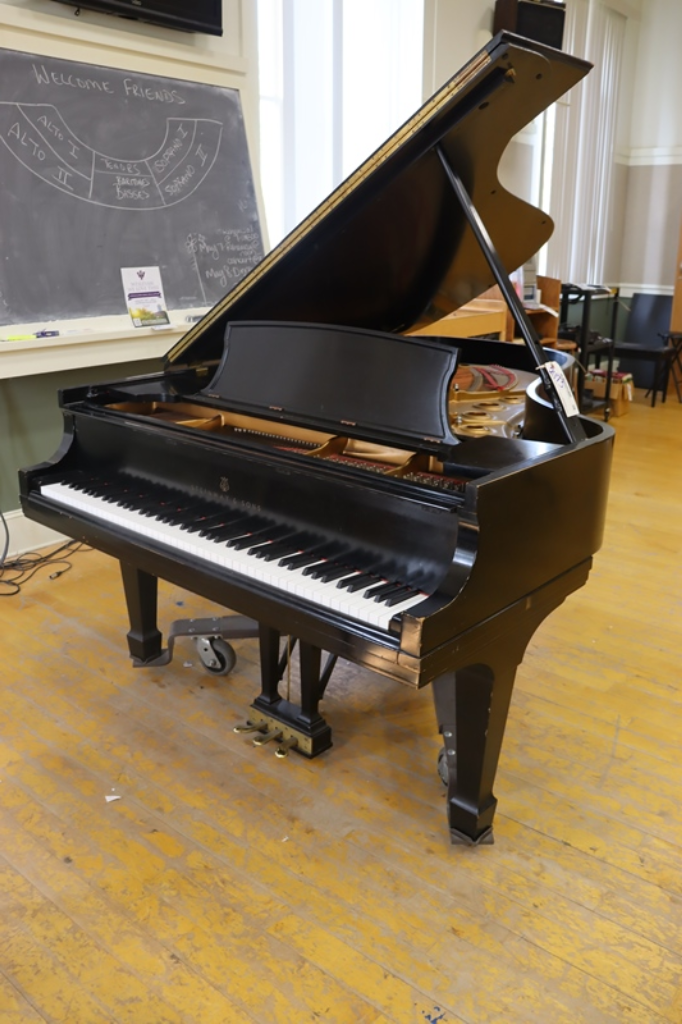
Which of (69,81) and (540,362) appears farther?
(69,81)

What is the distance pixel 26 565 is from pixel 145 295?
1294 millimetres

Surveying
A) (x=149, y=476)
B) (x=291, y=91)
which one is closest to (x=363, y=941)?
(x=149, y=476)

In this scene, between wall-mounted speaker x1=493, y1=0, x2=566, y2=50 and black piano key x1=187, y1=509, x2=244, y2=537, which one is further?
wall-mounted speaker x1=493, y1=0, x2=566, y2=50

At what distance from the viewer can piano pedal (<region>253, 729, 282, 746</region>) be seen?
87.1 inches

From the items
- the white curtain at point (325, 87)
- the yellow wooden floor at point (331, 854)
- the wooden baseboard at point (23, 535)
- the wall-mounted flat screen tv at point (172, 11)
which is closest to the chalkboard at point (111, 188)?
the wall-mounted flat screen tv at point (172, 11)

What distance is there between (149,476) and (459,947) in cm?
136

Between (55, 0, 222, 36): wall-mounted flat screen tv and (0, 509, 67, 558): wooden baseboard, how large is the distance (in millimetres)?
2053

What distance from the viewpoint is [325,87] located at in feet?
16.2

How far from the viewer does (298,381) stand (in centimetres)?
207

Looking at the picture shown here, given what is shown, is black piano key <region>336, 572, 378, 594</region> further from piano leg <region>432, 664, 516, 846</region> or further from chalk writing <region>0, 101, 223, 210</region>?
chalk writing <region>0, 101, 223, 210</region>

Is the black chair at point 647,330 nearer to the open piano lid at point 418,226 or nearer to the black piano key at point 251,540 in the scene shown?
the open piano lid at point 418,226

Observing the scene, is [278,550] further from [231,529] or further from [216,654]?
[216,654]

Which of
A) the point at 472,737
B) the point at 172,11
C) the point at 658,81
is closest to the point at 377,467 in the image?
the point at 472,737

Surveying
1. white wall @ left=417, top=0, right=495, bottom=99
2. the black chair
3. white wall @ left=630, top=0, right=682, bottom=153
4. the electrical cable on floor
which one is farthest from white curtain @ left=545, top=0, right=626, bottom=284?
the electrical cable on floor
